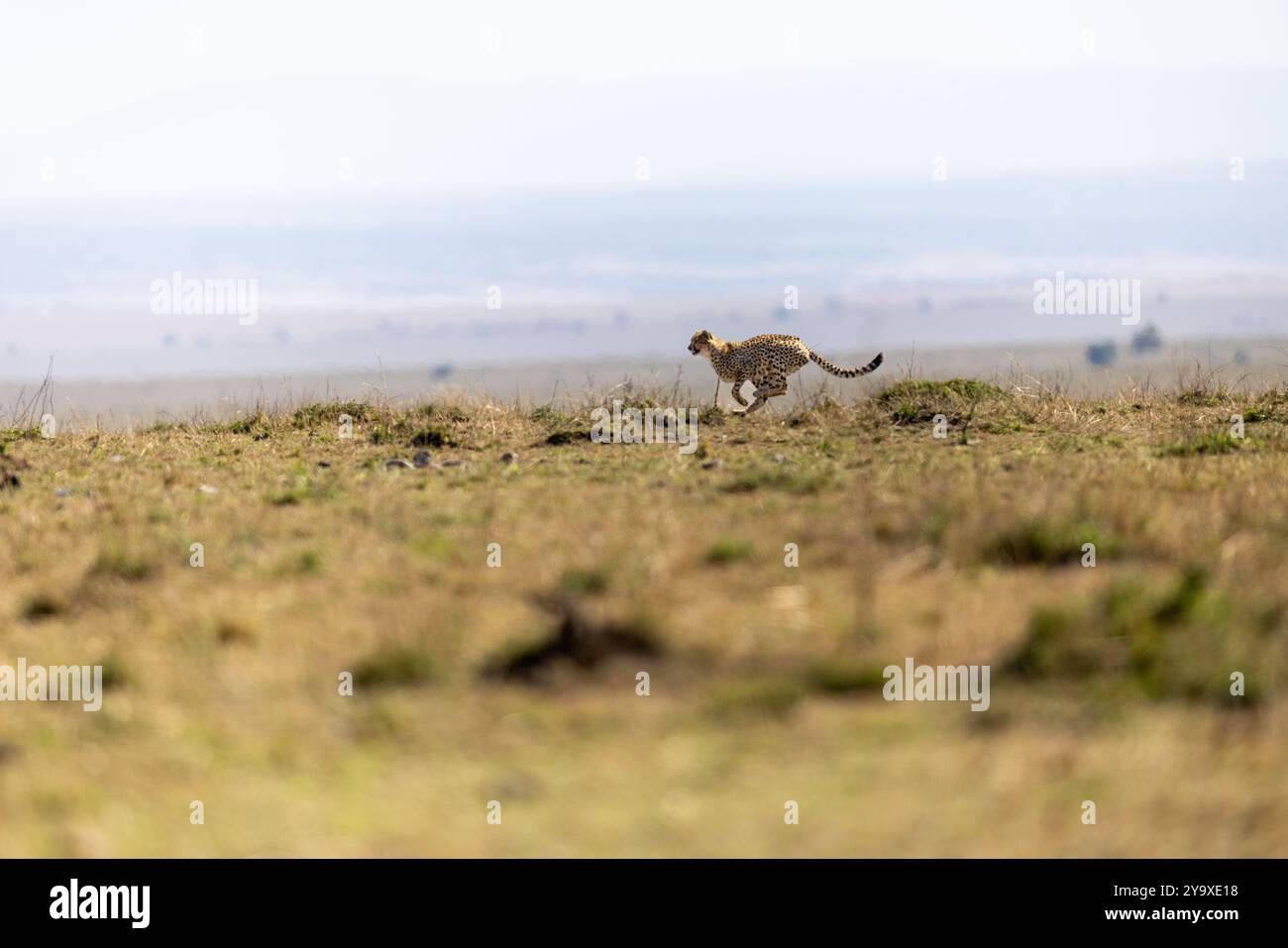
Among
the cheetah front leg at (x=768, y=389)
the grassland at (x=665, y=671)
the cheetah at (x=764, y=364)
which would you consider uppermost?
the cheetah at (x=764, y=364)

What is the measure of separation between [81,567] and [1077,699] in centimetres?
647

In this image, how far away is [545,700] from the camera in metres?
6.59

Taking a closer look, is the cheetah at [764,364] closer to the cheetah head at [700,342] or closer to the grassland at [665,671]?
the cheetah head at [700,342]

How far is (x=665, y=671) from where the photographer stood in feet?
22.2

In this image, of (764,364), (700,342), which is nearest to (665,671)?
(764,364)

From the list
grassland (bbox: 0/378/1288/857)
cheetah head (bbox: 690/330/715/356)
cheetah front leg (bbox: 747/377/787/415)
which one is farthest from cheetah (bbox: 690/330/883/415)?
grassland (bbox: 0/378/1288/857)

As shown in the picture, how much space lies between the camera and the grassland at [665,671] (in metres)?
5.54

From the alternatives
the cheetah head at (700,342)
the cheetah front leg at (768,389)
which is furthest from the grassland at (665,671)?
the cheetah head at (700,342)

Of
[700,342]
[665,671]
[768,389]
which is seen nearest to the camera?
[665,671]

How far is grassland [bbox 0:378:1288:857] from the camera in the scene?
554cm

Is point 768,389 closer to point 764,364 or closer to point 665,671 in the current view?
point 764,364
